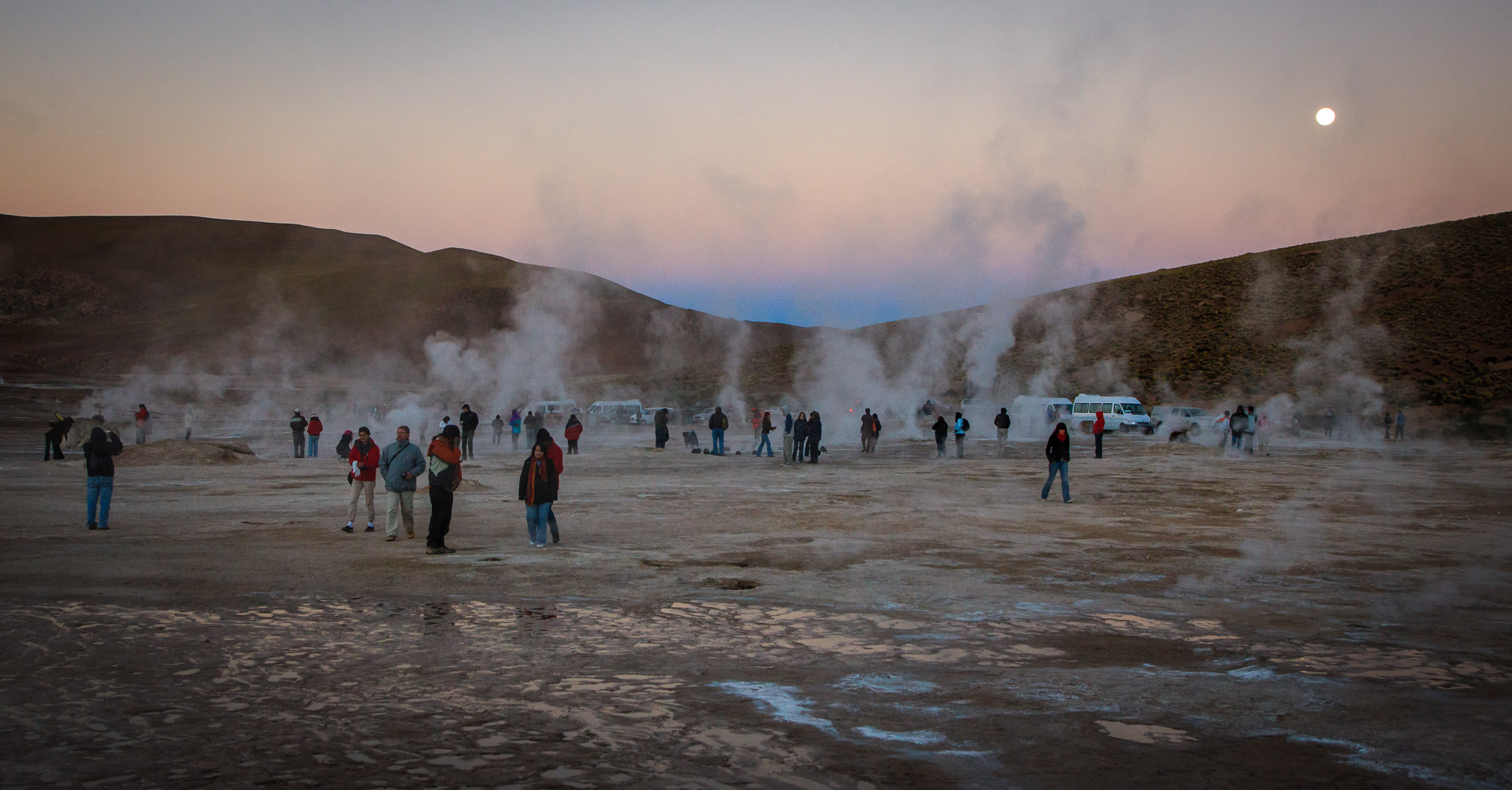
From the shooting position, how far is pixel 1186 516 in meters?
15.5

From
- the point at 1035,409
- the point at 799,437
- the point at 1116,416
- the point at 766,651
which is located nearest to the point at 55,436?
the point at 799,437

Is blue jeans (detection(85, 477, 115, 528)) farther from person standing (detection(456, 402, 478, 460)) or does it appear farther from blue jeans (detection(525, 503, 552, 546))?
person standing (detection(456, 402, 478, 460))

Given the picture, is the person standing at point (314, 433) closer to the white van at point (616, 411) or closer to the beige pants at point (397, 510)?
the beige pants at point (397, 510)

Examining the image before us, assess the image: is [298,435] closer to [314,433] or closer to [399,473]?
[314,433]

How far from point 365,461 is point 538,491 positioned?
2.92 meters

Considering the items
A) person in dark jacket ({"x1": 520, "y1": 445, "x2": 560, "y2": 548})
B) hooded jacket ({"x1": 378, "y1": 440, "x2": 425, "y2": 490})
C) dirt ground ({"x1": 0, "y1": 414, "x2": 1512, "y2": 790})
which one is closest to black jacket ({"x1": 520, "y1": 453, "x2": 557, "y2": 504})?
person in dark jacket ({"x1": 520, "y1": 445, "x2": 560, "y2": 548})

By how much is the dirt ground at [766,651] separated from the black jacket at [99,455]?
2.81 ft

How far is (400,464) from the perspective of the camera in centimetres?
1270

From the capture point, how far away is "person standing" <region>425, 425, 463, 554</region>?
11.7m

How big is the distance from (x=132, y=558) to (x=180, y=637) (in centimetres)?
448

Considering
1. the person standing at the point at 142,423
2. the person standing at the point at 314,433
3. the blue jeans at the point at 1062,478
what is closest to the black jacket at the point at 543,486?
the blue jeans at the point at 1062,478

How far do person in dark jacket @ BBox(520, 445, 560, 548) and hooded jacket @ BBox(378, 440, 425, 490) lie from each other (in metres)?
1.40

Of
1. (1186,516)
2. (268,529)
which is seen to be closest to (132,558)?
(268,529)

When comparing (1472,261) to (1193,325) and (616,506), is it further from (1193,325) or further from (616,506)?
(616,506)
